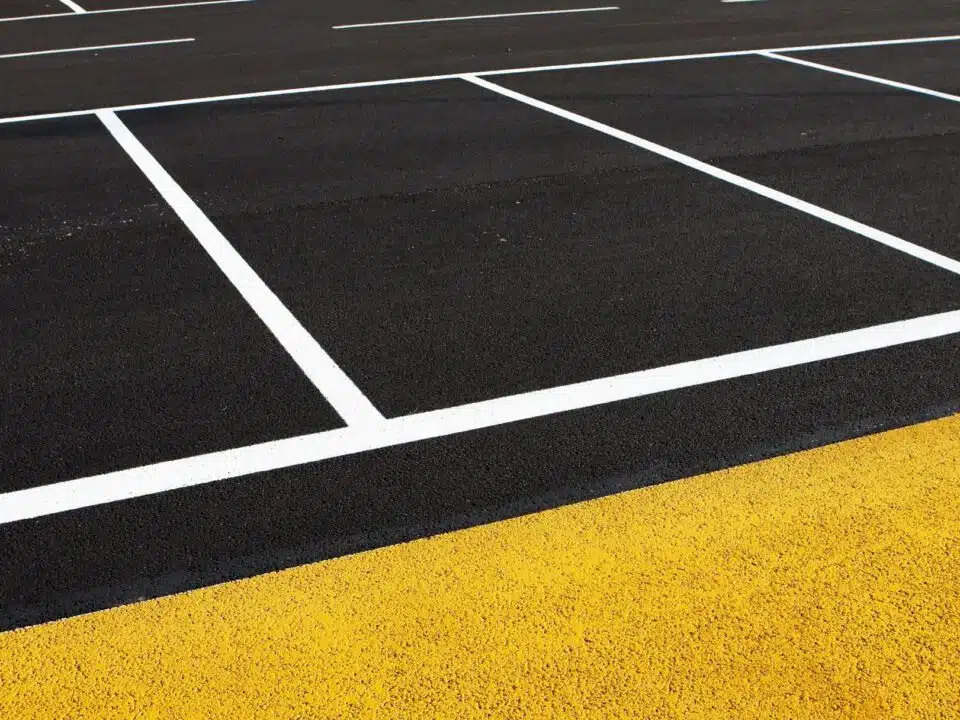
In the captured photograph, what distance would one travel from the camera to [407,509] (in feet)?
12.7

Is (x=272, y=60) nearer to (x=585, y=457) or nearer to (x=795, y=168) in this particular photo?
(x=795, y=168)

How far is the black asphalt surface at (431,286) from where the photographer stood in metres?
3.95

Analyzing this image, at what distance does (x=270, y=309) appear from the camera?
222 inches

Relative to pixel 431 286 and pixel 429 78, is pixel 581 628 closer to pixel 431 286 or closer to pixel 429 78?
pixel 431 286

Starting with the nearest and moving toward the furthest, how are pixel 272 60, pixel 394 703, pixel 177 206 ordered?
pixel 394 703
pixel 177 206
pixel 272 60

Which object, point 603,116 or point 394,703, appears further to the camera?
point 603,116


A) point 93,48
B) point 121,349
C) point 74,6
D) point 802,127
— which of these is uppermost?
point 121,349

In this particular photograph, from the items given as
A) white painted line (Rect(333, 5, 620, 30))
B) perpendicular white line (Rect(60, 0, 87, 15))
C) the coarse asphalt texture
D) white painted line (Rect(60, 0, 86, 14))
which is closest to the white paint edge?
the coarse asphalt texture

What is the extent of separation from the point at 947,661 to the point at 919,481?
1.00 m

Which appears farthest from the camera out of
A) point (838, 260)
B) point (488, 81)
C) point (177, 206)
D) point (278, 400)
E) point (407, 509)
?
point (488, 81)

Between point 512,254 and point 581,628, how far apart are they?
340 centimetres

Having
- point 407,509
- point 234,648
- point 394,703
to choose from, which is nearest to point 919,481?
point 407,509

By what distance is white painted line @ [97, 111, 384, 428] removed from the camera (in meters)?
4.64

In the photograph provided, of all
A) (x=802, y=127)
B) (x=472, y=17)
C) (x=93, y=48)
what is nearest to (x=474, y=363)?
(x=802, y=127)
